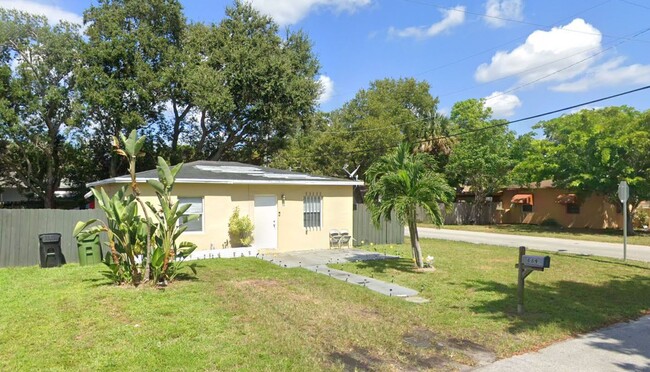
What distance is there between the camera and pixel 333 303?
761 centimetres

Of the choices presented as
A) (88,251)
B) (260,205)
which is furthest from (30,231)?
(260,205)

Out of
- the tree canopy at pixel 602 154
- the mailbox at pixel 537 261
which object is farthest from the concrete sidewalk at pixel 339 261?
the tree canopy at pixel 602 154

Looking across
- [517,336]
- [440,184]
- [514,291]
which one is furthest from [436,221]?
[517,336]

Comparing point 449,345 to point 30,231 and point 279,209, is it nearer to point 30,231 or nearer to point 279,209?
point 279,209

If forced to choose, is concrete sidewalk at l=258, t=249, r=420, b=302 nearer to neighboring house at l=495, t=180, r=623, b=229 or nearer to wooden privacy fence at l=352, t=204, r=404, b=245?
wooden privacy fence at l=352, t=204, r=404, b=245

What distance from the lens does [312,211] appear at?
51.0ft

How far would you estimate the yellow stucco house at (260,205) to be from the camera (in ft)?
43.8

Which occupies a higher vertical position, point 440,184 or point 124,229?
point 440,184

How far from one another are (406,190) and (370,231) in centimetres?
693

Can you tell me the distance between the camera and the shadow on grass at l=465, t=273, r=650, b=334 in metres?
6.66

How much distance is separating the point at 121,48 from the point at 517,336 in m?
24.3

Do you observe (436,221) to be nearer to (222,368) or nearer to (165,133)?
(222,368)

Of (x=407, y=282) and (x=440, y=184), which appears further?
(x=440, y=184)

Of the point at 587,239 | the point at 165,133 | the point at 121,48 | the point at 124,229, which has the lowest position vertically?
the point at 587,239
